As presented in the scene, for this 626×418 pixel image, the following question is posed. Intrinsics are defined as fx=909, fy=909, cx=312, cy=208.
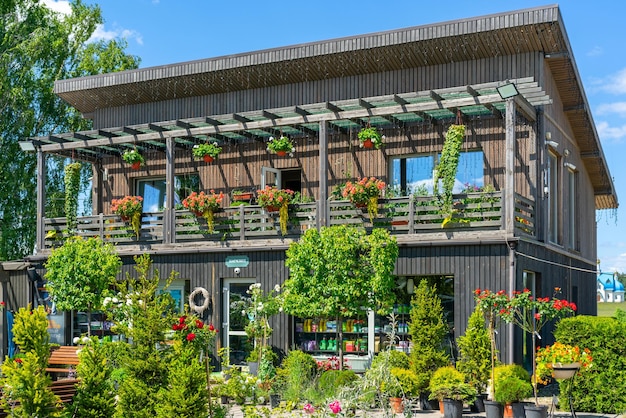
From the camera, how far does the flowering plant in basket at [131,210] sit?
2152cm

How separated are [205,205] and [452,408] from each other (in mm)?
8748

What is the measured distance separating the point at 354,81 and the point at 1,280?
10411 mm

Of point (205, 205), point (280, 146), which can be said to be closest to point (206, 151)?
point (205, 205)

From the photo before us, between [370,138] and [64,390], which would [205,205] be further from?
[64,390]

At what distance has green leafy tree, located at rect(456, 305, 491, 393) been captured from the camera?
15242 millimetres

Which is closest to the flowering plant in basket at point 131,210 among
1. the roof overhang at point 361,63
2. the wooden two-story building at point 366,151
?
the wooden two-story building at point 366,151

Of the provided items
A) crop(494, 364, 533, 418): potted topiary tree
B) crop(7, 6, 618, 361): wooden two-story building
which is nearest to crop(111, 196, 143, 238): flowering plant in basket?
crop(7, 6, 618, 361): wooden two-story building

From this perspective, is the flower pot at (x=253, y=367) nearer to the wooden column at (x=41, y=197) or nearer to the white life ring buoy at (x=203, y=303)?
the white life ring buoy at (x=203, y=303)

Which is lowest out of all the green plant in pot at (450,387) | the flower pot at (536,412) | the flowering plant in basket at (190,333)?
the flower pot at (536,412)

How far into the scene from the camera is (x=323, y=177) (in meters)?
19.2

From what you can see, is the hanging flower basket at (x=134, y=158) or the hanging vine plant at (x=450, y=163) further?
the hanging flower basket at (x=134, y=158)

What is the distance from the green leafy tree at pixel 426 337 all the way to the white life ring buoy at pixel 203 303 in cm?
595

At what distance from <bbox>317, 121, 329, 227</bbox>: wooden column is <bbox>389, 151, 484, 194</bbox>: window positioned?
6.96 ft

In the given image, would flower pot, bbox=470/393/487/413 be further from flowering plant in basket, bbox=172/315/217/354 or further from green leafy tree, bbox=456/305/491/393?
flowering plant in basket, bbox=172/315/217/354
